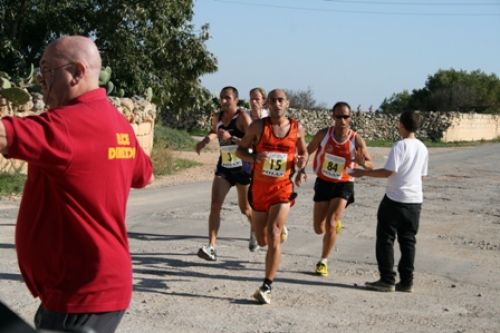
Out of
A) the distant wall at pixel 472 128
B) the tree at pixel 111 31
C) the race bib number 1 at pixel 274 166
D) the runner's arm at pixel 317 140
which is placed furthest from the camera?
the distant wall at pixel 472 128

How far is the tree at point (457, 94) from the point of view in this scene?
63.4m

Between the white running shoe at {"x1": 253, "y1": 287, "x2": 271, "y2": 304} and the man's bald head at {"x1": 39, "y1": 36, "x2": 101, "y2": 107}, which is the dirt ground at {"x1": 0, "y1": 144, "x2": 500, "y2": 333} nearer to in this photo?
the white running shoe at {"x1": 253, "y1": 287, "x2": 271, "y2": 304}

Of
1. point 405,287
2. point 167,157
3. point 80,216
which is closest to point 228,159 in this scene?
point 405,287

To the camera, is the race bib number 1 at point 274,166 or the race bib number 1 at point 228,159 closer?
the race bib number 1 at point 274,166

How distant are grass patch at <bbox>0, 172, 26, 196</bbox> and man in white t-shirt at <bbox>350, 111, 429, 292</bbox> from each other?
291 inches

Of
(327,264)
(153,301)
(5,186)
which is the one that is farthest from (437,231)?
(5,186)

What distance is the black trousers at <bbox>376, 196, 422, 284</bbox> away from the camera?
7555mm

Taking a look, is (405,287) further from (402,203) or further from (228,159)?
(228,159)

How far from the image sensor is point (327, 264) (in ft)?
28.3

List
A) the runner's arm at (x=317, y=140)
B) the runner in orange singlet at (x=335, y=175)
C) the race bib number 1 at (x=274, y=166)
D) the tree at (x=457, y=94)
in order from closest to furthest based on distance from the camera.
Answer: the race bib number 1 at (x=274, y=166)
the runner in orange singlet at (x=335, y=175)
the runner's arm at (x=317, y=140)
the tree at (x=457, y=94)

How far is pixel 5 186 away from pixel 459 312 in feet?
28.5

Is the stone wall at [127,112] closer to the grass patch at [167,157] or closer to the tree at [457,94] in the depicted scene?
the grass patch at [167,157]

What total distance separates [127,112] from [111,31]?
4.61m

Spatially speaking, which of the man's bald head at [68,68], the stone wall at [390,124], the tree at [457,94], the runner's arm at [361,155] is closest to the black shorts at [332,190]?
the runner's arm at [361,155]
